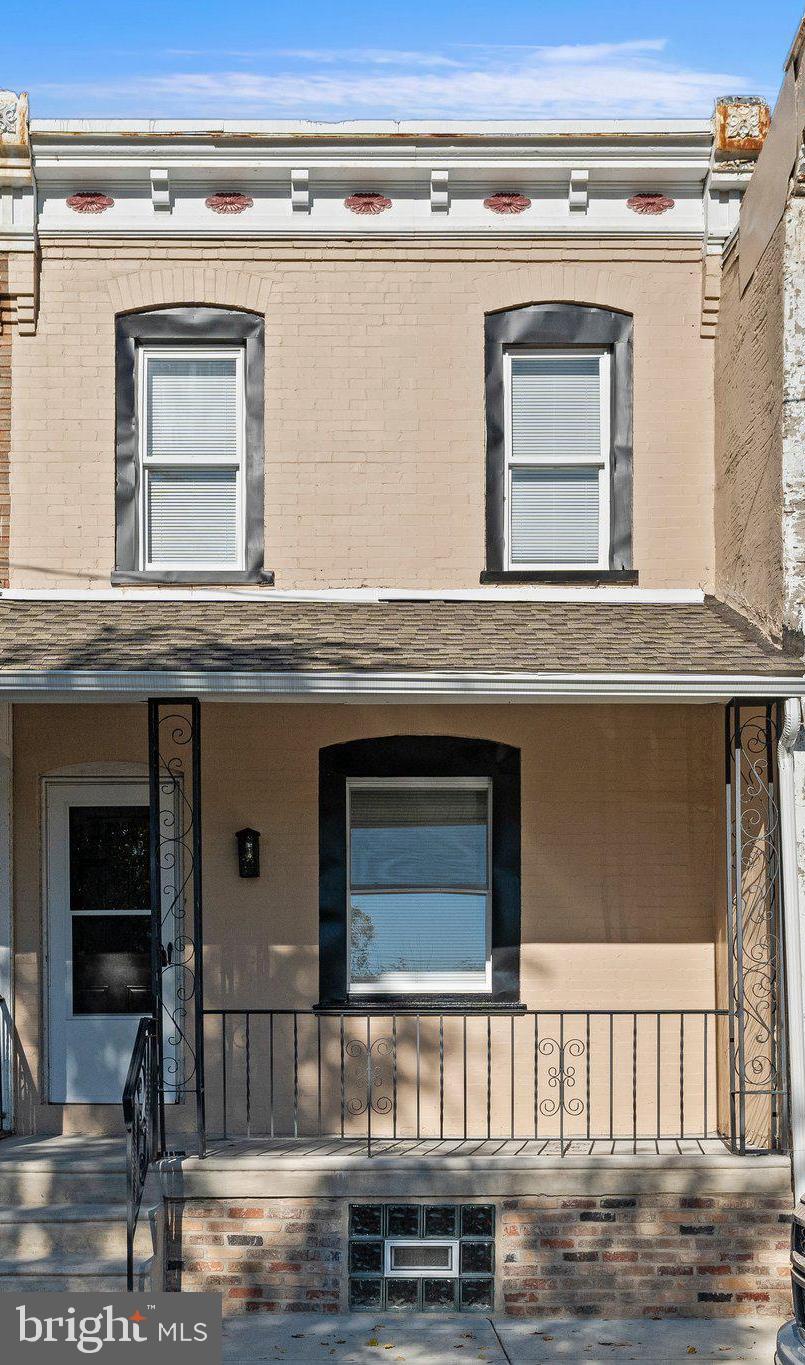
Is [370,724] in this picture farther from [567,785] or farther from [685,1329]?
[685,1329]

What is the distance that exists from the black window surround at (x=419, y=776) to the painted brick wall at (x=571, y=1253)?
54.6 inches

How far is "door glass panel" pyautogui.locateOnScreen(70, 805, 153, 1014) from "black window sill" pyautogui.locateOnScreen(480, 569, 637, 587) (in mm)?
2691

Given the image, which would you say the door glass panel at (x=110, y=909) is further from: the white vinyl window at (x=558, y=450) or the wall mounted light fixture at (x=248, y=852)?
the white vinyl window at (x=558, y=450)

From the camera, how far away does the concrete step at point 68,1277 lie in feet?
23.5

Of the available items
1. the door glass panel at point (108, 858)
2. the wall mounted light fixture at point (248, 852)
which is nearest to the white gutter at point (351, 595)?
the door glass panel at point (108, 858)

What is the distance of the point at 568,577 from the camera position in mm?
9250

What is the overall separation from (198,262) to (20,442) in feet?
5.37

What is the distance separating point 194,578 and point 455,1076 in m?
3.51

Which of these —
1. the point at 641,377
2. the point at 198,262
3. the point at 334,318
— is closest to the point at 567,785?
the point at 641,377

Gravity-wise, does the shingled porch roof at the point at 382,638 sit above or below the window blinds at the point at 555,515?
below

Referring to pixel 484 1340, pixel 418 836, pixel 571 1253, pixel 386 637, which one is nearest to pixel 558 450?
pixel 386 637

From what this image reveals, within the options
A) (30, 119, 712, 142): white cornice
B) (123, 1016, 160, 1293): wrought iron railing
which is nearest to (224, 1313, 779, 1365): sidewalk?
(123, 1016, 160, 1293): wrought iron railing

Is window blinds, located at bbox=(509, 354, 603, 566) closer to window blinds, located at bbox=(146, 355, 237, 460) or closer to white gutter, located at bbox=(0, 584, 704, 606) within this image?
white gutter, located at bbox=(0, 584, 704, 606)

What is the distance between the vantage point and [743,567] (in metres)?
8.71
